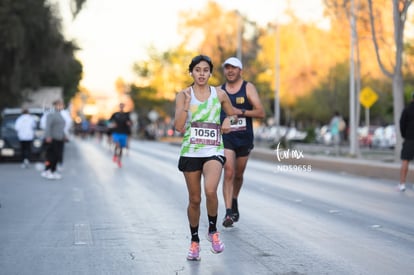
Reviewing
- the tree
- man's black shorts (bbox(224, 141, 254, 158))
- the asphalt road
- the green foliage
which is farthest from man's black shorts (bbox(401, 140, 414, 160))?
the green foliage

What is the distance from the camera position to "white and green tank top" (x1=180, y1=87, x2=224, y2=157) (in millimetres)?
7430

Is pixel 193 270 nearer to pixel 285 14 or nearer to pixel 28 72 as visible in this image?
pixel 28 72

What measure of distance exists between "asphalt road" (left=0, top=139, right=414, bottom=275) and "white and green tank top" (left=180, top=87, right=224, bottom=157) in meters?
1.03

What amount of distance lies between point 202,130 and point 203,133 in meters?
0.03

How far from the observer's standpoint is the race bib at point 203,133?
743 centimetres

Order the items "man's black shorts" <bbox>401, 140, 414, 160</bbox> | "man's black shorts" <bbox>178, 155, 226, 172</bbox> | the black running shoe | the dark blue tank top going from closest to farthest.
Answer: "man's black shorts" <bbox>178, 155, 226, 172</bbox>
the black running shoe
the dark blue tank top
"man's black shorts" <bbox>401, 140, 414, 160</bbox>

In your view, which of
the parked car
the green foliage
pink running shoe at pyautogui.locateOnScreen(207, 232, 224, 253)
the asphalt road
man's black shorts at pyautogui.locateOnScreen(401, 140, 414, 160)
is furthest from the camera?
the green foliage

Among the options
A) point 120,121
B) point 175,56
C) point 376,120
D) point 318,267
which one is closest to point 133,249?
point 318,267

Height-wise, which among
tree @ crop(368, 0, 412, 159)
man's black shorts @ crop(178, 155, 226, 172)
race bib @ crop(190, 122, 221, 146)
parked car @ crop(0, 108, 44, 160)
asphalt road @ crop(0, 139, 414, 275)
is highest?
tree @ crop(368, 0, 412, 159)

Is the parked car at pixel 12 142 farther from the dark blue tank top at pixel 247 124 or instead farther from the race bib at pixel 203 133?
the race bib at pixel 203 133

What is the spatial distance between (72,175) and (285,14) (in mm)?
35809

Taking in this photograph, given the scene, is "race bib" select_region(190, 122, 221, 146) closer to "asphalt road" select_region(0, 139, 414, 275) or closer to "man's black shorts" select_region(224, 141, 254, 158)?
"asphalt road" select_region(0, 139, 414, 275)

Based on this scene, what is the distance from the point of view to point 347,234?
9422mm

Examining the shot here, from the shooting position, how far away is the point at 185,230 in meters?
9.69
